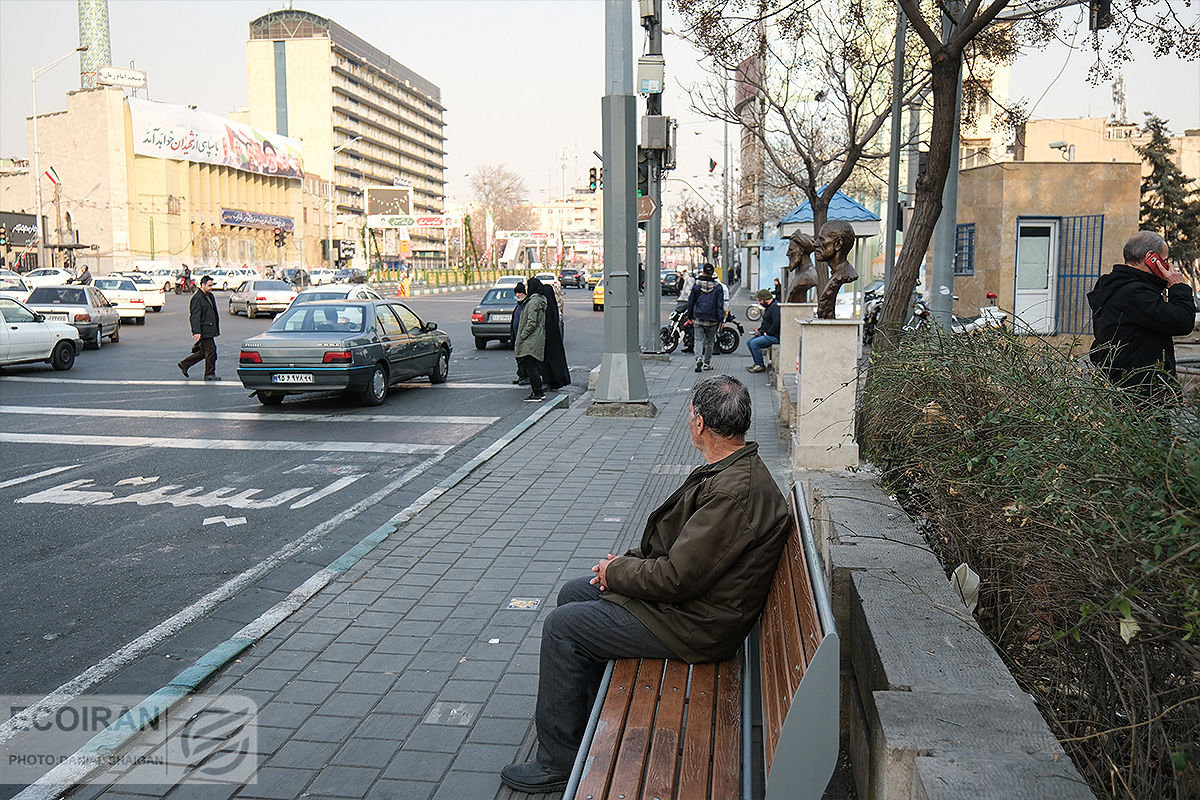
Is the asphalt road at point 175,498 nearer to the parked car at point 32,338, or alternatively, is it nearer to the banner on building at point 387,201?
the parked car at point 32,338

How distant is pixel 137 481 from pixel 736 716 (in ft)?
25.2

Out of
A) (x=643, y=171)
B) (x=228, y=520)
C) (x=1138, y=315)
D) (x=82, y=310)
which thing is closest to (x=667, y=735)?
(x=1138, y=315)

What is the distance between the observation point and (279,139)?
10825 cm

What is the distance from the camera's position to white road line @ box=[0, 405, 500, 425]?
→ 1343 cm

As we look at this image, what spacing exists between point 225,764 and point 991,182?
810 inches

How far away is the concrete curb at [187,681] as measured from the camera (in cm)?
387

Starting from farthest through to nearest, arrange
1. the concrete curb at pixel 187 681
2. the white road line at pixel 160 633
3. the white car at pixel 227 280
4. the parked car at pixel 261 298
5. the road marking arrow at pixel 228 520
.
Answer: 1. the white car at pixel 227 280
2. the parked car at pixel 261 298
3. the road marking arrow at pixel 228 520
4. the white road line at pixel 160 633
5. the concrete curb at pixel 187 681

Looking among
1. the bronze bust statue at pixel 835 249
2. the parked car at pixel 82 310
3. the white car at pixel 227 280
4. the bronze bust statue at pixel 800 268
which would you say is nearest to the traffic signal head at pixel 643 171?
the bronze bust statue at pixel 800 268

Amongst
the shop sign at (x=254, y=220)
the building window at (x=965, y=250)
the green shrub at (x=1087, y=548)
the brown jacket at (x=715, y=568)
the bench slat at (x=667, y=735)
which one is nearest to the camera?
the green shrub at (x=1087, y=548)

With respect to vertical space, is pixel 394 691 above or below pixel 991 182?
below

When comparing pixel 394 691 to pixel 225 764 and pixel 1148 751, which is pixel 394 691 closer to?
pixel 225 764

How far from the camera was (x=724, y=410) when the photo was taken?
3.76 m

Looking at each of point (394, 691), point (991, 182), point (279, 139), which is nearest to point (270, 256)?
point (279, 139)

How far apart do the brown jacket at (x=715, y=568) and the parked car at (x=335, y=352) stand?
11.1 metres
